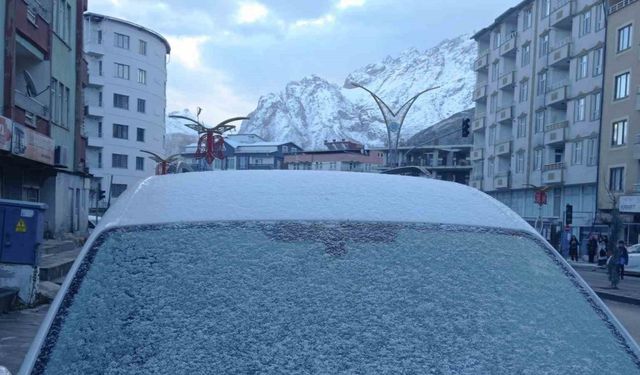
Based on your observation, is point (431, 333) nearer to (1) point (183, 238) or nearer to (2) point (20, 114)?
(1) point (183, 238)

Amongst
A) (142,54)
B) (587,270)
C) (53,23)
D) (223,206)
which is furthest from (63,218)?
(142,54)

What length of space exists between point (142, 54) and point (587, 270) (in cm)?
4749

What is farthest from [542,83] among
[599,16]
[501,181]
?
[501,181]

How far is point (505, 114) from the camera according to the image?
53250 mm

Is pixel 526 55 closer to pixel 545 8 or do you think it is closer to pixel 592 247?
pixel 545 8

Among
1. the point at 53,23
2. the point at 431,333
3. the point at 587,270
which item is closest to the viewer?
the point at 431,333

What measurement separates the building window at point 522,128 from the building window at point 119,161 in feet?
119

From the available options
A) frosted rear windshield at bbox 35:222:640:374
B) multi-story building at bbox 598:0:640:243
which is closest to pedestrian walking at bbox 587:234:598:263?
multi-story building at bbox 598:0:640:243

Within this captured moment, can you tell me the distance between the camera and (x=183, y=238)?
2076 millimetres

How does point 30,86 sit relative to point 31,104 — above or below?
above

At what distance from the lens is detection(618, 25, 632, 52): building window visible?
36281 mm

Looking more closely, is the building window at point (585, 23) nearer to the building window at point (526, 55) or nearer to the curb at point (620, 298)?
the building window at point (526, 55)

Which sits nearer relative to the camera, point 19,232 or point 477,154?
point 19,232

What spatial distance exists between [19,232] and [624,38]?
115 feet
